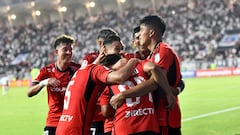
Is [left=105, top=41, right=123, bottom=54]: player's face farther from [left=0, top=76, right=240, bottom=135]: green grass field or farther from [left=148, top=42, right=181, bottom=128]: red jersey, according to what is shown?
[left=0, top=76, right=240, bottom=135]: green grass field

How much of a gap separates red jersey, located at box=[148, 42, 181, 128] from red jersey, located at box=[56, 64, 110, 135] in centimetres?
68

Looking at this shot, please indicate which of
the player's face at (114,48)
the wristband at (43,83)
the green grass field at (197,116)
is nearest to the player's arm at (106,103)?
the player's face at (114,48)

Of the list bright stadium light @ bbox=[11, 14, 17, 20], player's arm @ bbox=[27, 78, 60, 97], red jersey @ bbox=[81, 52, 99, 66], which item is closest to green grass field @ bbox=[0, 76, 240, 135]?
red jersey @ bbox=[81, 52, 99, 66]

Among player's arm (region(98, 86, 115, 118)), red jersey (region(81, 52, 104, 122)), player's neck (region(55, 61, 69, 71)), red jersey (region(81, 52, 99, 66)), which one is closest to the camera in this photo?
player's arm (region(98, 86, 115, 118))

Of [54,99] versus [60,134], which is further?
[54,99]

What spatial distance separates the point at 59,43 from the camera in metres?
6.96

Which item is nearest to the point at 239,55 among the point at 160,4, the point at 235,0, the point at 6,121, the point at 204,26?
the point at 204,26

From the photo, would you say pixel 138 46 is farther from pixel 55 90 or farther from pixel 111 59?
pixel 55 90

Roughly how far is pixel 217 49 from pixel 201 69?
12.8 feet

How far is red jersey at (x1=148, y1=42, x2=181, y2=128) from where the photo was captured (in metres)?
5.15

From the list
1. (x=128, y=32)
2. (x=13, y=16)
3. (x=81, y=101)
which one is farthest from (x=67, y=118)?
(x=13, y=16)

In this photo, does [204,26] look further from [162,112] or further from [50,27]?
[162,112]

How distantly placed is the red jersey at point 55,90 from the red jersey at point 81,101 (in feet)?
6.43

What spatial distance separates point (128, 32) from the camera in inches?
2064
